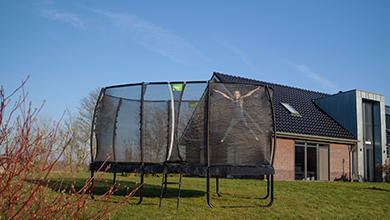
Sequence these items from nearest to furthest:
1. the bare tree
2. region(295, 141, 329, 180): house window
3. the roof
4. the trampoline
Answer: the trampoline, region(295, 141, 329, 180): house window, the roof, the bare tree

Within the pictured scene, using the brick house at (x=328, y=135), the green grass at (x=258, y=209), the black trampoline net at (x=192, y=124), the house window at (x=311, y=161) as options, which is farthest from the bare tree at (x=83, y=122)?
the black trampoline net at (x=192, y=124)

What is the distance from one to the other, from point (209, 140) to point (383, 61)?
1138 cm

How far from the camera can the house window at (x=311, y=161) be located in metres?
16.1

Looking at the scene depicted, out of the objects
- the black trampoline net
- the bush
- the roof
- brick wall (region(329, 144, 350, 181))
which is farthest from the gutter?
the bush

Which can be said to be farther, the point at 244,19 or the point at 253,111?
the point at 244,19

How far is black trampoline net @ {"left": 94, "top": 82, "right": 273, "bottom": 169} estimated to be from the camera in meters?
6.27

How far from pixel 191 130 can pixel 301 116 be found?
43.0 feet

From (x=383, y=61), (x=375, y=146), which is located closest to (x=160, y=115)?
(x=383, y=61)

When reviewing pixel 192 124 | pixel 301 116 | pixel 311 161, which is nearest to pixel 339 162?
pixel 311 161

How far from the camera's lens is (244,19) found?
911cm

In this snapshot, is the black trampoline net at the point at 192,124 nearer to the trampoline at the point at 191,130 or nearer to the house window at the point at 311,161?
the trampoline at the point at 191,130

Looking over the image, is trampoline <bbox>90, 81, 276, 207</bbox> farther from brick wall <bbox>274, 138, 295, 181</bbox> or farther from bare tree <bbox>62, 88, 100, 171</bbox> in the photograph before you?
bare tree <bbox>62, 88, 100, 171</bbox>

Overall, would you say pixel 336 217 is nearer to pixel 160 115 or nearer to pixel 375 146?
pixel 160 115

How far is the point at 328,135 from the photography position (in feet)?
56.2
